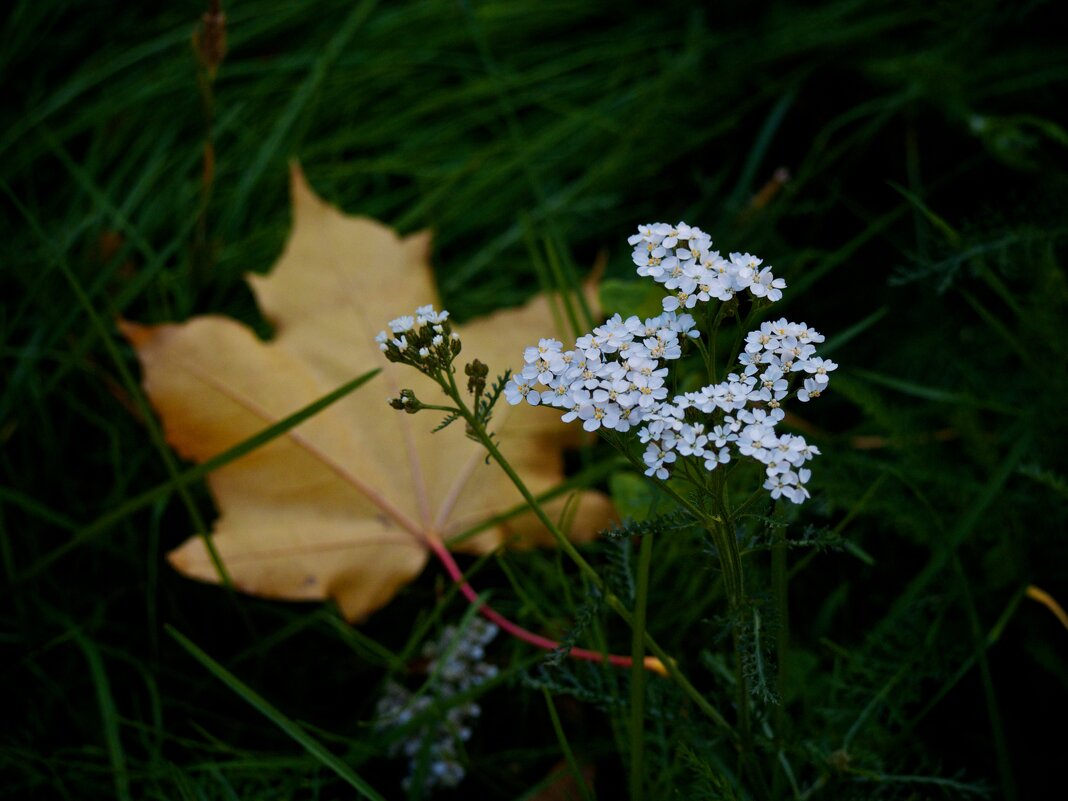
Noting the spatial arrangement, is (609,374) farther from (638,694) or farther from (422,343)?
(638,694)

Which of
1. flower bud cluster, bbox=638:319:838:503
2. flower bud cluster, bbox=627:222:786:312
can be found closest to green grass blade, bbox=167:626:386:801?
flower bud cluster, bbox=638:319:838:503

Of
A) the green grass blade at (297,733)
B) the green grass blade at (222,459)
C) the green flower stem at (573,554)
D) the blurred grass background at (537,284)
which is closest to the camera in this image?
the green flower stem at (573,554)

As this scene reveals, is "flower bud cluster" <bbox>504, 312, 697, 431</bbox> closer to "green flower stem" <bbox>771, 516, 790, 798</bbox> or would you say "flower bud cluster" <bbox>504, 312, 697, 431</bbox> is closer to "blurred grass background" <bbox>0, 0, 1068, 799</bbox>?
"green flower stem" <bbox>771, 516, 790, 798</bbox>

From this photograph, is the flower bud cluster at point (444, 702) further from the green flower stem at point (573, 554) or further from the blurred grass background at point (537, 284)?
the green flower stem at point (573, 554)

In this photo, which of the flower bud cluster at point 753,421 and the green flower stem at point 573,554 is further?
the green flower stem at point 573,554

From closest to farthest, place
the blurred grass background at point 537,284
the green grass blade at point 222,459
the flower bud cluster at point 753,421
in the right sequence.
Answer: the flower bud cluster at point 753,421
the green grass blade at point 222,459
the blurred grass background at point 537,284

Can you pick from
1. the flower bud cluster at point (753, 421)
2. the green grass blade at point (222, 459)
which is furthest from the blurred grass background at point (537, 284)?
the flower bud cluster at point (753, 421)
